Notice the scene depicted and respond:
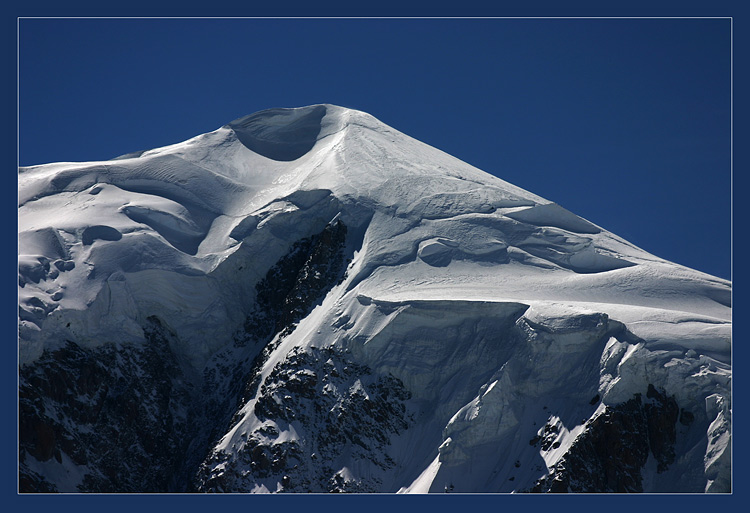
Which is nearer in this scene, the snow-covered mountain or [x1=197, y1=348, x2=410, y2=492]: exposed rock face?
the snow-covered mountain

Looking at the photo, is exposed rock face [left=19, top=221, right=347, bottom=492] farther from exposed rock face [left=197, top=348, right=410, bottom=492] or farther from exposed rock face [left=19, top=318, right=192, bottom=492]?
exposed rock face [left=197, top=348, right=410, bottom=492]

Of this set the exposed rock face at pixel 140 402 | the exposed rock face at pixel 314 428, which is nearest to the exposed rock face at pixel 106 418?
the exposed rock face at pixel 140 402

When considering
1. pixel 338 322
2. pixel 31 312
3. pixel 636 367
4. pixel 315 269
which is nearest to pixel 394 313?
pixel 338 322

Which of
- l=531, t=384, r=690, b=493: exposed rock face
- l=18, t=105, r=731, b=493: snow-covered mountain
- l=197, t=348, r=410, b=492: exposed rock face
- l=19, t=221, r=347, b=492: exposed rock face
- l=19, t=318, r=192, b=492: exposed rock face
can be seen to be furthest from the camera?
l=19, t=221, r=347, b=492: exposed rock face

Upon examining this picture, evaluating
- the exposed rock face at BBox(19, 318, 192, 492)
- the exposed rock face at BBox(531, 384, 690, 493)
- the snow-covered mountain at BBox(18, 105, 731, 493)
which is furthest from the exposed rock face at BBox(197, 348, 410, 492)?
the exposed rock face at BBox(531, 384, 690, 493)

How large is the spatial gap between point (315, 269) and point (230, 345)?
8440mm

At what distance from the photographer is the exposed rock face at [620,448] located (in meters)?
60.7

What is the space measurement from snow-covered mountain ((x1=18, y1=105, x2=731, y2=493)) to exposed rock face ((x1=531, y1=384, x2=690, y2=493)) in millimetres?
121

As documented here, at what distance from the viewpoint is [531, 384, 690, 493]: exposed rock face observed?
60.7 m

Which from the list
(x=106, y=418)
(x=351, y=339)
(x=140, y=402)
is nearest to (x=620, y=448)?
(x=351, y=339)

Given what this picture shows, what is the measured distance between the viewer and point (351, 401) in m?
70.6

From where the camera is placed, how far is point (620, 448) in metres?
61.3

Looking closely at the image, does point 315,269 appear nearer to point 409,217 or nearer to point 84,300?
point 409,217

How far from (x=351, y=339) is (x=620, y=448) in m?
20.3
